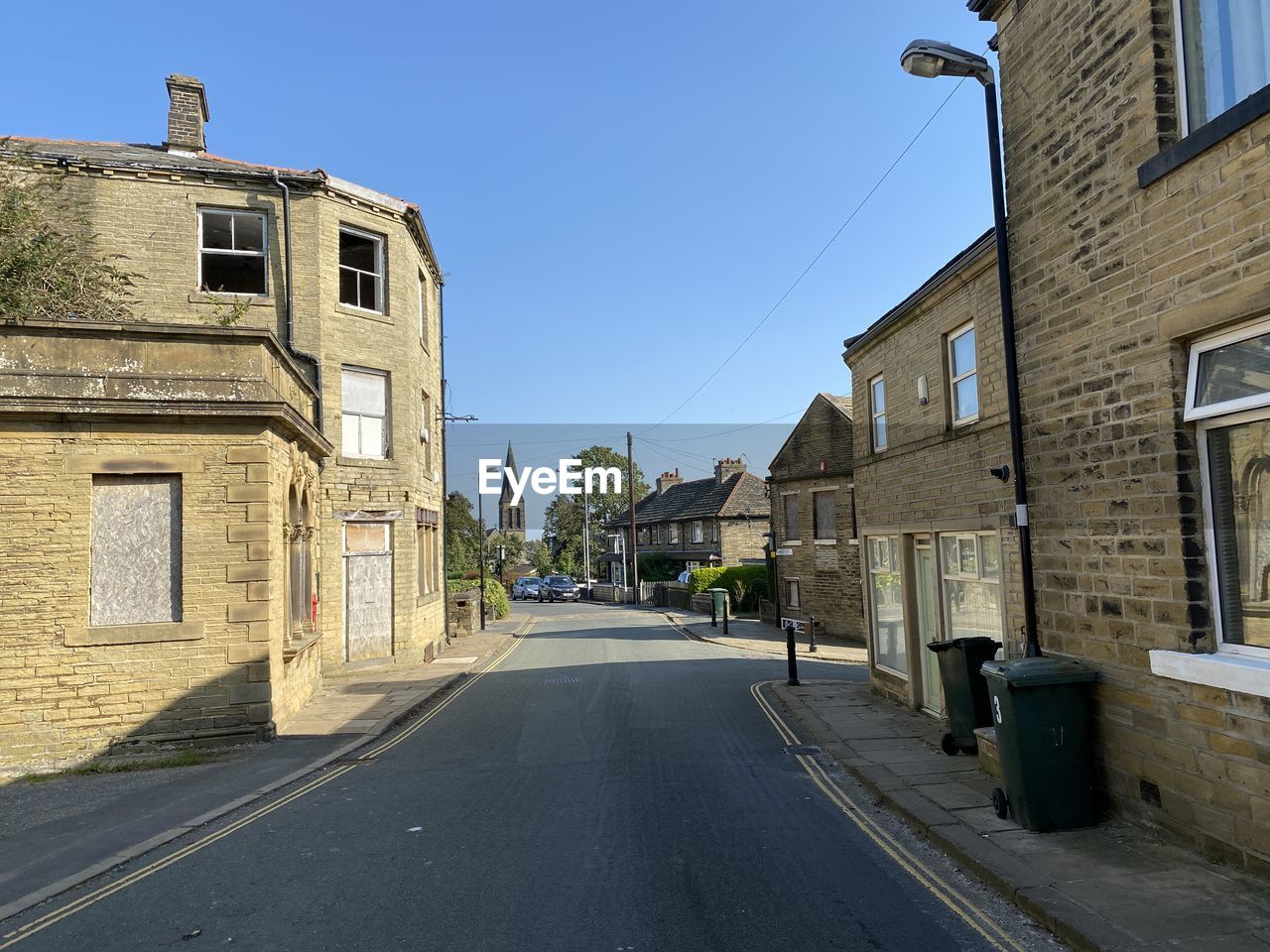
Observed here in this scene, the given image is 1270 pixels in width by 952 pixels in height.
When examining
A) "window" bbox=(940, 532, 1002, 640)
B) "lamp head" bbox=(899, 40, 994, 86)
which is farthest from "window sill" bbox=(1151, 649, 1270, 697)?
"lamp head" bbox=(899, 40, 994, 86)

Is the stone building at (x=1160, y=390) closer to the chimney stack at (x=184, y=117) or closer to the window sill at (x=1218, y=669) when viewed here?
the window sill at (x=1218, y=669)

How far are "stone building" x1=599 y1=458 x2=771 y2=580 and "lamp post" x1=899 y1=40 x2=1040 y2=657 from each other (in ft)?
120

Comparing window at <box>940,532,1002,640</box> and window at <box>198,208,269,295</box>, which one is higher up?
window at <box>198,208,269,295</box>

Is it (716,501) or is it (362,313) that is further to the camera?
(716,501)

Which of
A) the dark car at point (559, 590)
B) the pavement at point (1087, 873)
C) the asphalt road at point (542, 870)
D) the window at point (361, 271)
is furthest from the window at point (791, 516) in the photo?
the dark car at point (559, 590)

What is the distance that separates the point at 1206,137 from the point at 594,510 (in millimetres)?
74455

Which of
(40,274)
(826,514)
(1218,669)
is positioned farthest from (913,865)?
(826,514)

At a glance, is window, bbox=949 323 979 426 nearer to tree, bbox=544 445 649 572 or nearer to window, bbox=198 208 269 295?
window, bbox=198 208 269 295

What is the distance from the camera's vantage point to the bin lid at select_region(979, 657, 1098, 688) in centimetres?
603

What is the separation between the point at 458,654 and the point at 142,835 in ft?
46.5

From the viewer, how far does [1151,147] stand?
18.1 feet

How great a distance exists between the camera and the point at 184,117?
56.6 ft

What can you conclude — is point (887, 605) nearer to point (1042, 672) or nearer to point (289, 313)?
point (1042, 672)

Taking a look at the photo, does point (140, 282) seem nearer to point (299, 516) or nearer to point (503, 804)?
point (299, 516)
